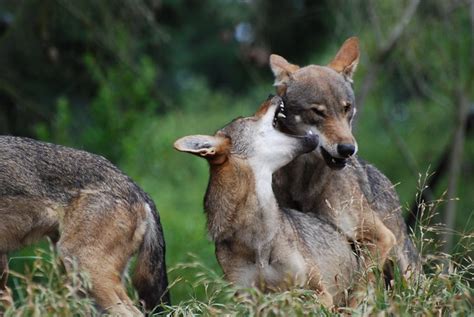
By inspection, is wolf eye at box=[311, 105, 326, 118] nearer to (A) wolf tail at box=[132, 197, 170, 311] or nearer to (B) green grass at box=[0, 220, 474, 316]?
(B) green grass at box=[0, 220, 474, 316]

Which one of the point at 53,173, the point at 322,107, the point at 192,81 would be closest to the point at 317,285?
the point at 322,107

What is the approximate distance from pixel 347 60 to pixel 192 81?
57.9 ft

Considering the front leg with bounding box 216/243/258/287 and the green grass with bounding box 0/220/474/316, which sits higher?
the front leg with bounding box 216/243/258/287

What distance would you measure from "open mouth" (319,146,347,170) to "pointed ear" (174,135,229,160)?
760 mm

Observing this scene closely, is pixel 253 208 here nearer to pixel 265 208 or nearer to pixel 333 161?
pixel 265 208

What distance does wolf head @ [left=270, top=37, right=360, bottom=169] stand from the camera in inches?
323

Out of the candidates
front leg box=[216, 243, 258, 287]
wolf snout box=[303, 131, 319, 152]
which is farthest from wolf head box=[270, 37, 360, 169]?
front leg box=[216, 243, 258, 287]

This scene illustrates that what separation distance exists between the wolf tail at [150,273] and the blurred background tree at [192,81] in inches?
95.3

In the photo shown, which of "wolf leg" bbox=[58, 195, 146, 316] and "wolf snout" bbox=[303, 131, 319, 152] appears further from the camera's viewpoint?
"wolf snout" bbox=[303, 131, 319, 152]

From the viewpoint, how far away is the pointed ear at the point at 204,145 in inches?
306

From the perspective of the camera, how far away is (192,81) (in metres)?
26.7

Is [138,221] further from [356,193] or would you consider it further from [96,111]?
[96,111]

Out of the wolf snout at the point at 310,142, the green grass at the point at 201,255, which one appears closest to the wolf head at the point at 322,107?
the wolf snout at the point at 310,142

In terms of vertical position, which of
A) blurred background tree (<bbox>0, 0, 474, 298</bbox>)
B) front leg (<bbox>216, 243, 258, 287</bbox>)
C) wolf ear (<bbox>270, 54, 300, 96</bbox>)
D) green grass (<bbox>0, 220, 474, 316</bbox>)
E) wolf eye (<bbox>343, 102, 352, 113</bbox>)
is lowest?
green grass (<bbox>0, 220, 474, 316</bbox>)
